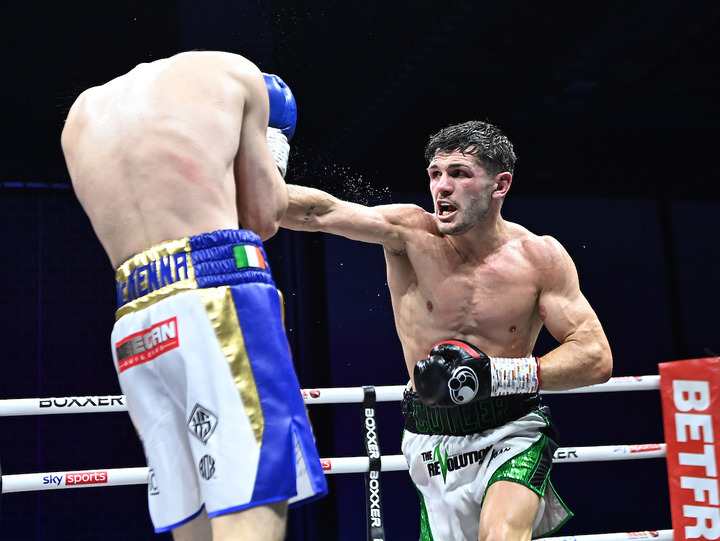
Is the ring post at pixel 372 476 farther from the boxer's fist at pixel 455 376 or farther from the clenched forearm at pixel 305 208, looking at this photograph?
the clenched forearm at pixel 305 208

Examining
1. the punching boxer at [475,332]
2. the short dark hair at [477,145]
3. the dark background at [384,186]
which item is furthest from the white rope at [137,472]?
the dark background at [384,186]

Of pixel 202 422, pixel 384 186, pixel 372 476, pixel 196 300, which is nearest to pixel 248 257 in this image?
pixel 196 300

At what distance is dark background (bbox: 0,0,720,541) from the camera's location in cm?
455

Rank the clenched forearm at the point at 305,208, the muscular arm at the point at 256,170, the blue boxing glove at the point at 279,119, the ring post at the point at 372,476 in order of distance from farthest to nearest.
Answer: the ring post at the point at 372,476 → the clenched forearm at the point at 305,208 → the blue boxing glove at the point at 279,119 → the muscular arm at the point at 256,170

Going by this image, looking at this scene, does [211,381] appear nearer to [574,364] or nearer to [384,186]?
[574,364]

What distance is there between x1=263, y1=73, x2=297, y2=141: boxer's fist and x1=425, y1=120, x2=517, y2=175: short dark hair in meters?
0.75

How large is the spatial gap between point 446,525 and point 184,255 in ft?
4.07

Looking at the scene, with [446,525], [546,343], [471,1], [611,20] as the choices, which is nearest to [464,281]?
[446,525]

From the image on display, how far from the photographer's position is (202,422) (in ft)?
3.73

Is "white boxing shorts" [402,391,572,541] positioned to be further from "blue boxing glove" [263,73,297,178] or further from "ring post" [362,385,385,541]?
"blue boxing glove" [263,73,297,178]

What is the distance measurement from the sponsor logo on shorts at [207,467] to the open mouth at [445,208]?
1216mm

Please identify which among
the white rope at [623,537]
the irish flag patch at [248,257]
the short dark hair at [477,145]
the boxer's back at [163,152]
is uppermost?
the short dark hair at [477,145]

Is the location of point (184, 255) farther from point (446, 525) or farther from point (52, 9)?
point (52, 9)

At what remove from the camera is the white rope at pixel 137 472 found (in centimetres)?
225
